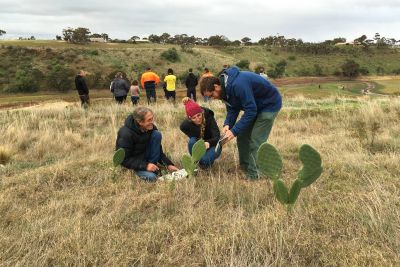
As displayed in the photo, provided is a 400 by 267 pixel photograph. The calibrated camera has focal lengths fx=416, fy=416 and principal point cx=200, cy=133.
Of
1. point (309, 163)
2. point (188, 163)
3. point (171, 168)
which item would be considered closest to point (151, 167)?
point (171, 168)

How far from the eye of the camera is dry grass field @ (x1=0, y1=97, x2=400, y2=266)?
2988mm

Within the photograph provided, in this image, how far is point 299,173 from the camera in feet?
11.8

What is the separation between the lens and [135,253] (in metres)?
3.09

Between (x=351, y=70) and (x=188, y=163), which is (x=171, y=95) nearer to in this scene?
(x=188, y=163)

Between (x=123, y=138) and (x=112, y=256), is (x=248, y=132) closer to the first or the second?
(x=123, y=138)

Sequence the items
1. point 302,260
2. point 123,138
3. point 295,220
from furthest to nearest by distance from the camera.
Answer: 1. point 123,138
2. point 295,220
3. point 302,260

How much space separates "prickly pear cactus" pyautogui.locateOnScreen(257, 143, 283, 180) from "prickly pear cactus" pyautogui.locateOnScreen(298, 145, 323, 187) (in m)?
0.22

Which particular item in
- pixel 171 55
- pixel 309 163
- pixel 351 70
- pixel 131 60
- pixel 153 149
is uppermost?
pixel 309 163

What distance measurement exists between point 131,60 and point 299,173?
49705mm

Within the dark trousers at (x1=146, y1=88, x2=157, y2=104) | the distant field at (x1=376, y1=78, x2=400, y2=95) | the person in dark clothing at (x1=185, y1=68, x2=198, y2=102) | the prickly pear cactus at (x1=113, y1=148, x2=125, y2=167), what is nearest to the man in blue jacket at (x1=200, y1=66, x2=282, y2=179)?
the prickly pear cactus at (x1=113, y1=148, x2=125, y2=167)

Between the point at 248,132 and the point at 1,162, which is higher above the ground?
the point at 248,132

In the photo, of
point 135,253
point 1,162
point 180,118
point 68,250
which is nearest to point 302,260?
point 135,253

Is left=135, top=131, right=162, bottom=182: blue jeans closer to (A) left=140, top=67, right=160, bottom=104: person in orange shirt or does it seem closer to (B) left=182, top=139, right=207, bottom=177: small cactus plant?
(B) left=182, top=139, right=207, bottom=177: small cactus plant

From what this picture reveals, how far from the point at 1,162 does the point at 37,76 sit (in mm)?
37206
